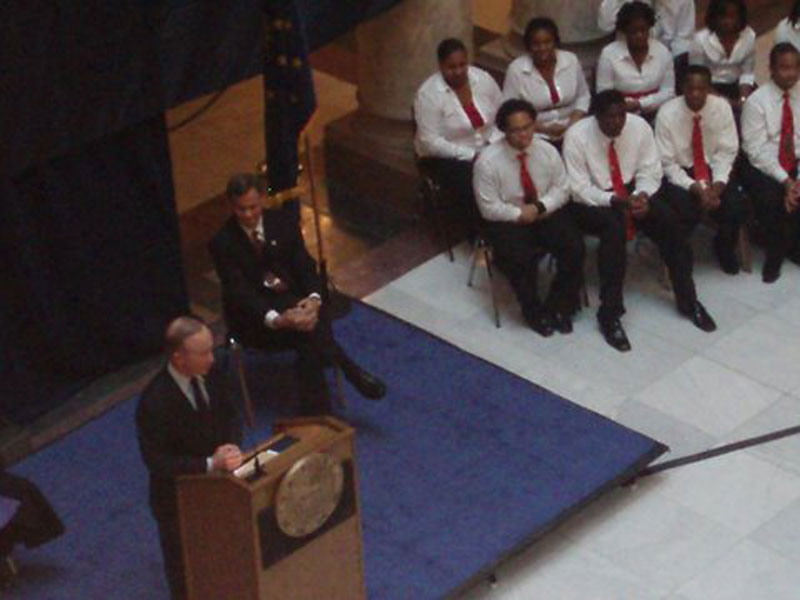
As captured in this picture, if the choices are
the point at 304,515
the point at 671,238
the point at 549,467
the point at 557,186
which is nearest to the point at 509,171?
the point at 557,186

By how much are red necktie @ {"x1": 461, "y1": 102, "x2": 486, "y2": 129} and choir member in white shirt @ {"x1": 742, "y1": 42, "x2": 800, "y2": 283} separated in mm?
1469

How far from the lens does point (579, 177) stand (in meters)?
9.66

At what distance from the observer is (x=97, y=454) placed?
8.63 m

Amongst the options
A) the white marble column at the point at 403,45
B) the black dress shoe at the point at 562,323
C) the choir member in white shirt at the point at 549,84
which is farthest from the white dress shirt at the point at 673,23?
the black dress shoe at the point at 562,323

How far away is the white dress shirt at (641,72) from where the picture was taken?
1047cm

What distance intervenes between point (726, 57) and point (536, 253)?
2.12m

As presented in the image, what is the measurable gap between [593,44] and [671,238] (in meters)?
2.06

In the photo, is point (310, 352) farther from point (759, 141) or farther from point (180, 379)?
point (759, 141)

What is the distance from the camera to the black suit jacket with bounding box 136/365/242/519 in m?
6.65

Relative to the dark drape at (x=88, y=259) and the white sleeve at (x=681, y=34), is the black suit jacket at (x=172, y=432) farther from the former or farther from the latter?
the white sleeve at (x=681, y=34)

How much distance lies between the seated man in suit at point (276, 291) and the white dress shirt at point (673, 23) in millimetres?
3318

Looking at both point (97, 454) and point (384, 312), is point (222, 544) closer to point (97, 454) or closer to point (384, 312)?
point (97, 454)

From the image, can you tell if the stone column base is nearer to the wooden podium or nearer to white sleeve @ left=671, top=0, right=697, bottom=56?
white sleeve @ left=671, top=0, right=697, bottom=56

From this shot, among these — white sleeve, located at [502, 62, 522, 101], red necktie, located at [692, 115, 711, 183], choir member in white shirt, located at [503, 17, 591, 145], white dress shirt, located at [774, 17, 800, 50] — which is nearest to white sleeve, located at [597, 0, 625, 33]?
choir member in white shirt, located at [503, 17, 591, 145]
